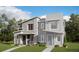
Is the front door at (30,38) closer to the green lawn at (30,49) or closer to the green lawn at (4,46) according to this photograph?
the green lawn at (30,49)

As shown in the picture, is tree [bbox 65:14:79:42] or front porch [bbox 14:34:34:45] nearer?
tree [bbox 65:14:79:42]

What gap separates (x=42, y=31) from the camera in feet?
34.9

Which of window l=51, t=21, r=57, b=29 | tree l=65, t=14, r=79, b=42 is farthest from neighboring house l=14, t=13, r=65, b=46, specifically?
tree l=65, t=14, r=79, b=42

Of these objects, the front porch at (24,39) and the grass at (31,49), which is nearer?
the grass at (31,49)

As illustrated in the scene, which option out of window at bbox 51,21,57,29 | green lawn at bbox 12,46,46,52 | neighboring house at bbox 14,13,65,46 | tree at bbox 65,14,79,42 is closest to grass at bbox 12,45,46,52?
green lawn at bbox 12,46,46,52

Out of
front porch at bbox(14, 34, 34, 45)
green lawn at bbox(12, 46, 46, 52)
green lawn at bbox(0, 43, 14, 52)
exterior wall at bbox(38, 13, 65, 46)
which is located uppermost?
exterior wall at bbox(38, 13, 65, 46)

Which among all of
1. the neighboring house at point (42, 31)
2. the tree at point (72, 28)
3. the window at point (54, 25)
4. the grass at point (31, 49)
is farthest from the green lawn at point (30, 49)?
the tree at point (72, 28)

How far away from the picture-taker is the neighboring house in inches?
415

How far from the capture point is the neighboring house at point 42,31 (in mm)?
10539

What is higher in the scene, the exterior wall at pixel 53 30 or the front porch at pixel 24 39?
the exterior wall at pixel 53 30

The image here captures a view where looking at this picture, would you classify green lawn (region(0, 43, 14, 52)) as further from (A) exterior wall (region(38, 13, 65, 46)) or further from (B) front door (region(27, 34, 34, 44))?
(A) exterior wall (region(38, 13, 65, 46))

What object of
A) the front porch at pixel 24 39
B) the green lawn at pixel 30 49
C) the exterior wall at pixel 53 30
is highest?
the exterior wall at pixel 53 30

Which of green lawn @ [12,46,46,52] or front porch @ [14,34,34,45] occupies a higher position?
front porch @ [14,34,34,45]
